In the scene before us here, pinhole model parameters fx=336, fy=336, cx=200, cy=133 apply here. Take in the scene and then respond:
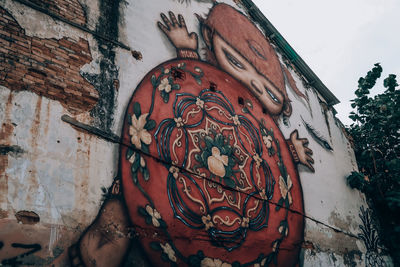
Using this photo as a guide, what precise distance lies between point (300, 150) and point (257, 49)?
2.24m

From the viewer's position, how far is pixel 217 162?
481 cm

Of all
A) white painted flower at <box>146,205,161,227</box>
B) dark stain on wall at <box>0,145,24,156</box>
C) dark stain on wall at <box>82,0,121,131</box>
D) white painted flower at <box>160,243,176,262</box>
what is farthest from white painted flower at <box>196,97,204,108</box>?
dark stain on wall at <box>0,145,24,156</box>

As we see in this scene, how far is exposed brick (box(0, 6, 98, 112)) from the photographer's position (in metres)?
3.38

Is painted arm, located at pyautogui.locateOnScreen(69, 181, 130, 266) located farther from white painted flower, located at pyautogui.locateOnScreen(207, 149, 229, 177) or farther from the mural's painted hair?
the mural's painted hair

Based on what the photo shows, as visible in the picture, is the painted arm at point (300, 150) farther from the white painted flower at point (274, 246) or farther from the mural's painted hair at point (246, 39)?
the white painted flower at point (274, 246)

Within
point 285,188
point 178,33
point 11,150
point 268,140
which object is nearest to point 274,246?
point 285,188

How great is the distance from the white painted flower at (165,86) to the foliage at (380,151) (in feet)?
15.9

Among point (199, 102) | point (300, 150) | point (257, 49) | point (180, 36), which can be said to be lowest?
point (300, 150)

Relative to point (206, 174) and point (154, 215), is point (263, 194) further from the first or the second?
point (154, 215)

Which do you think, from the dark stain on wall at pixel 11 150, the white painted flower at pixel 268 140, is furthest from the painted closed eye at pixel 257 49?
the dark stain on wall at pixel 11 150

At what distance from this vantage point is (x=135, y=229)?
11.8 feet

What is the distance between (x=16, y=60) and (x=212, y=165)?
8.85ft

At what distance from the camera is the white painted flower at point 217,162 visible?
471cm

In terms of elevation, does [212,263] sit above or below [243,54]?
below
